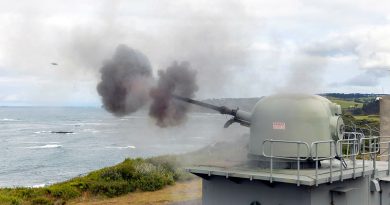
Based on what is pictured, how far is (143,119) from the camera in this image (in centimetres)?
1382

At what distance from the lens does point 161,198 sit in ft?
68.1

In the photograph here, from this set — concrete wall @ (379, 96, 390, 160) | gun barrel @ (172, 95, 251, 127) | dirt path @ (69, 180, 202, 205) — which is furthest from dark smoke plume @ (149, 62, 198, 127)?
concrete wall @ (379, 96, 390, 160)

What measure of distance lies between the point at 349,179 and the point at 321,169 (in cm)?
84

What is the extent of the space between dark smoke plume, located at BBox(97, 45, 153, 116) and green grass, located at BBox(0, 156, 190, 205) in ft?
30.9

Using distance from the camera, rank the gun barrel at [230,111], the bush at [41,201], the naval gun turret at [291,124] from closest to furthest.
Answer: the naval gun turret at [291,124], the gun barrel at [230,111], the bush at [41,201]

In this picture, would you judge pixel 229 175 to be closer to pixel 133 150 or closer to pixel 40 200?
pixel 40 200

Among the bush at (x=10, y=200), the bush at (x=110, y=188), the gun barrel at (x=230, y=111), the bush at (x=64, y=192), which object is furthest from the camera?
the bush at (x=110, y=188)

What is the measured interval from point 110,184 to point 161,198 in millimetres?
Result: 2837

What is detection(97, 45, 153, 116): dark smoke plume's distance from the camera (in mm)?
12500

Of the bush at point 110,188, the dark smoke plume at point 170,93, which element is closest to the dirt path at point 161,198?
the bush at point 110,188

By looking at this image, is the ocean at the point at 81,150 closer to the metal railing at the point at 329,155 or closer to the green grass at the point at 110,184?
the green grass at the point at 110,184

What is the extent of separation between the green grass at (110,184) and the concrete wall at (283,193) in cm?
A: 1107

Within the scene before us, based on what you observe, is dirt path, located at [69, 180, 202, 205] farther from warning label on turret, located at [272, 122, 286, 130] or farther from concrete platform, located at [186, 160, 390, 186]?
warning label on turret, located at [272, 122, 286, 130]

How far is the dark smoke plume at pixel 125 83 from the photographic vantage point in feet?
41.0
